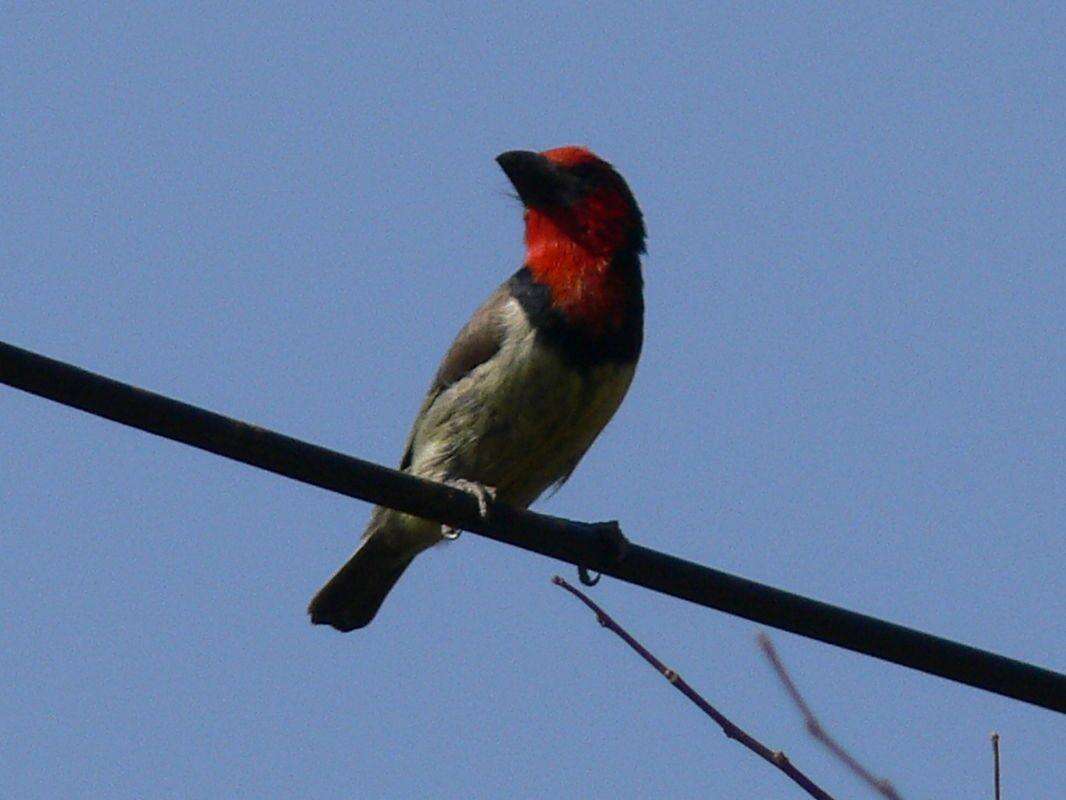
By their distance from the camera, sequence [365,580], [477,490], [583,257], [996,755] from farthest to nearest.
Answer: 1. [365,580]
2. [583,257]
3. [477,490]
4. [996,755]

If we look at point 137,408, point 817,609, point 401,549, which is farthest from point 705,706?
point 401,549

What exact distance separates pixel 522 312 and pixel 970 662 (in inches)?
119

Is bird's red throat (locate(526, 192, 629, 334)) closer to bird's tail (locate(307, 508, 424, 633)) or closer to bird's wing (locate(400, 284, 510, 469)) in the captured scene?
bird's wing (locate(400, 284, 510, 469))

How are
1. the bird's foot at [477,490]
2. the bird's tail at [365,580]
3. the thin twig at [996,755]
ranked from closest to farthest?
1. the thin twig at [996,755]
2. the bird's foot at [477,490]
3. the bird's tail at [365,580]

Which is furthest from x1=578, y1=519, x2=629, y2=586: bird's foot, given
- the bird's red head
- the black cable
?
the bird's red head

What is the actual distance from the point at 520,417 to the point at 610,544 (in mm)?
1754

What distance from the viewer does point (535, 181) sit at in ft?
24.3

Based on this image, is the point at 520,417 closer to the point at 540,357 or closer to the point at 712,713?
the point at 540,357

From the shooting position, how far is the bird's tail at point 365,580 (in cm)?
757

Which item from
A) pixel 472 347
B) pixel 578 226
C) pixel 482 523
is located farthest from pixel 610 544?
pixel 578 226

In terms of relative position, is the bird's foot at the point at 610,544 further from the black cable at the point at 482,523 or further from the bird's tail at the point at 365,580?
the bird's tail at the point at 365,580

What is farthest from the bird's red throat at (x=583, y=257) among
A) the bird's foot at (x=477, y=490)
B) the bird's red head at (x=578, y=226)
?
the bird's foot at (x=477, y=490)

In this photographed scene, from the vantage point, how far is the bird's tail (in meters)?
7.57

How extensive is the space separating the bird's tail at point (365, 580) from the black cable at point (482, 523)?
298 centimetres
